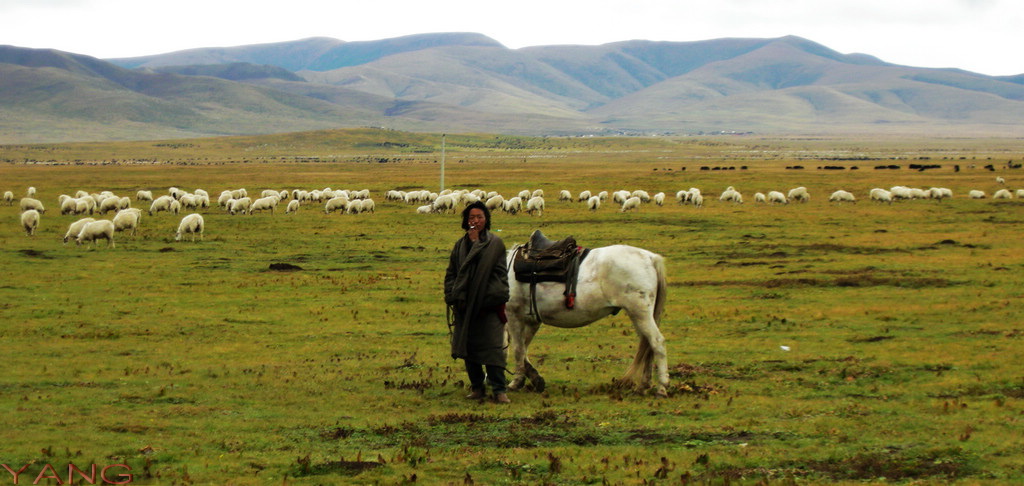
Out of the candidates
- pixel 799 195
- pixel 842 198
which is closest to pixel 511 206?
pixel 799 195

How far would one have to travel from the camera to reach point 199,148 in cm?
16025

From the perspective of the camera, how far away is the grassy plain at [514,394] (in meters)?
8.81

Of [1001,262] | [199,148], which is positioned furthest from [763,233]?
[199,148]

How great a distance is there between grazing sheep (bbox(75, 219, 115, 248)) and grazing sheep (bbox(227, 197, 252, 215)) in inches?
538

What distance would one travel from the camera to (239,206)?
46094mm

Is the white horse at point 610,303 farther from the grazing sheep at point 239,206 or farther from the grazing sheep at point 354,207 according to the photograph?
the grazing sheep at point 239,206

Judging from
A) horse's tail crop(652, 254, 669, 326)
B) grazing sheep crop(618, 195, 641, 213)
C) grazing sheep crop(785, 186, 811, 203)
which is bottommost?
grazing sheep crop(618, 195, 641, 213)

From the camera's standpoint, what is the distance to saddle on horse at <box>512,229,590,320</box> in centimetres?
1193

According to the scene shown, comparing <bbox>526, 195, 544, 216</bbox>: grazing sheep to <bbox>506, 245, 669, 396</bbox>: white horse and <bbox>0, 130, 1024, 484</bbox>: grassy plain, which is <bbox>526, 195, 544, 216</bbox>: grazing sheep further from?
<bbox>506, 245, 669, 396</bbox>: white horse

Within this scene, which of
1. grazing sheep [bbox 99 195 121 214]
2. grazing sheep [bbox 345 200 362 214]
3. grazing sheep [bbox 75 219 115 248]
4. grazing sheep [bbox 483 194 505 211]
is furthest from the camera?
grazing sheep [bbox 483 194 505 211]

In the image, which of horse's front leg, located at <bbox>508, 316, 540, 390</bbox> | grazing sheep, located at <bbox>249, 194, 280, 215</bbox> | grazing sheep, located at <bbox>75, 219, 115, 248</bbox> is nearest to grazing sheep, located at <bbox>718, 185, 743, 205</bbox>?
grazing sheep, located at <bbox>249, 194, 280, 215</bbox>

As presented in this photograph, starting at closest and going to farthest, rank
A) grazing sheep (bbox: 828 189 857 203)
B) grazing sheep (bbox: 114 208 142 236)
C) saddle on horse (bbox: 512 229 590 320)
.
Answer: saddle on horse (bbox: 512 229 590 320)
grazing sheep (bbox: 114 208 142 236)
grazing sheep (bbox: 828 189 857 203)

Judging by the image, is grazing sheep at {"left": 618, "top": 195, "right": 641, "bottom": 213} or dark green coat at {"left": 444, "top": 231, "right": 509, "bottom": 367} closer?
dark green coat at {"left": 444, "top": 231, "right": 509, "bottom": 367}

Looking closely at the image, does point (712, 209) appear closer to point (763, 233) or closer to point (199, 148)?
point (763, 233)
